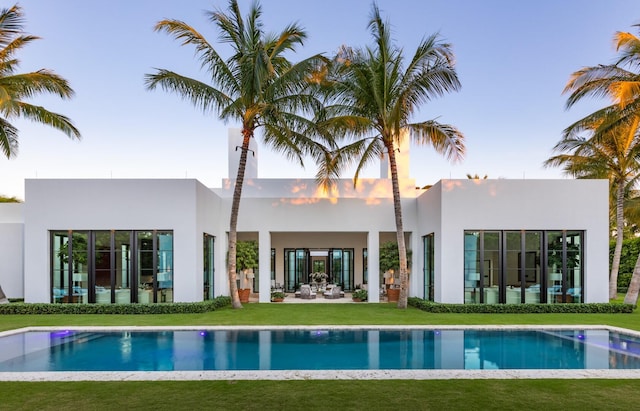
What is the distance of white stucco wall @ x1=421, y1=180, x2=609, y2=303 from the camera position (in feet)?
46.6

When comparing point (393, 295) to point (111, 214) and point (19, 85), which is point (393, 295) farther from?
point (19, 85)

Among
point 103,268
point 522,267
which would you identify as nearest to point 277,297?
point 103,268

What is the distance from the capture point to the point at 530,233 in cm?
1430

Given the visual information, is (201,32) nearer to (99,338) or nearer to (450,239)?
(99,338)

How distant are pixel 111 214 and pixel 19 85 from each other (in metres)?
4.28

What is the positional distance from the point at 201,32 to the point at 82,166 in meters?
13.3

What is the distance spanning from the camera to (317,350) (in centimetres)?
882

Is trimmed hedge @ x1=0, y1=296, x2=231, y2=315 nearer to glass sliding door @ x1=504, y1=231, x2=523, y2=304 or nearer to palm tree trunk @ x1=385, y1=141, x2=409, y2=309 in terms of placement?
palm tree trunk @ x1=385, y1=141, x2=409, y2=309

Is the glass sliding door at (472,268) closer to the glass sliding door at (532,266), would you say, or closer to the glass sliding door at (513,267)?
the glass sliding door at (513,267)

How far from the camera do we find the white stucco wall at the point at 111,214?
548 inches

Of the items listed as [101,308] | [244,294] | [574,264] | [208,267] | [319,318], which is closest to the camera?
[319,318]

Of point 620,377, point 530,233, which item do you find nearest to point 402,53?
point 530,233

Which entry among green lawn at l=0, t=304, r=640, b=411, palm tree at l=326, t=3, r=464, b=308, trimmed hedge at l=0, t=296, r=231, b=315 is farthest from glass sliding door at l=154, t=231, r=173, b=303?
green lawn at l=0, t=304, r=640, b=411

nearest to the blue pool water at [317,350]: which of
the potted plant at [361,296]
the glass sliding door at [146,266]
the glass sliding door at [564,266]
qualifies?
the glass sliding door at [146,266]
